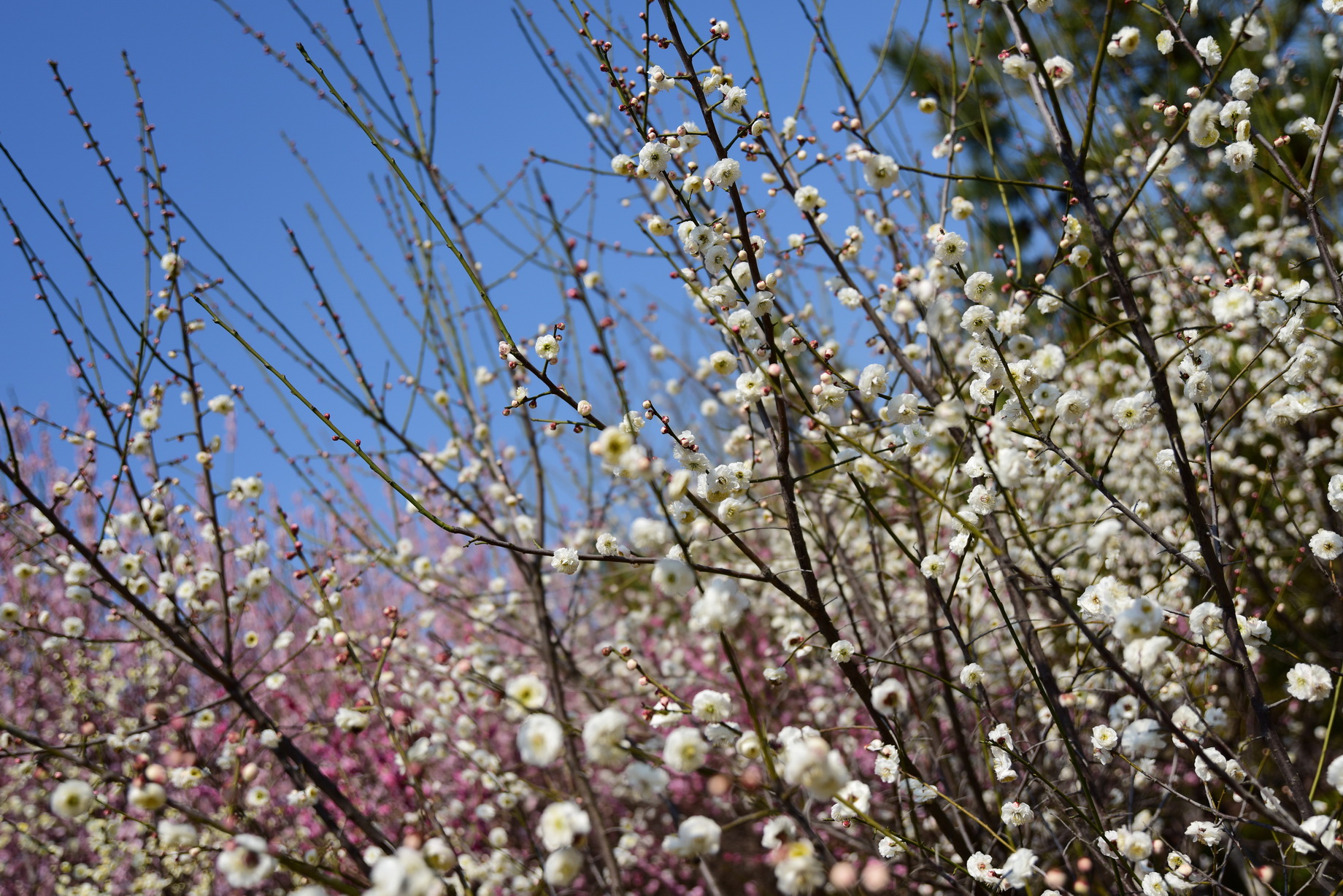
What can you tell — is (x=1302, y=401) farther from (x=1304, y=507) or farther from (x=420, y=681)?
(x=420, y=681)

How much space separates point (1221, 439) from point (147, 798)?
4.70 meters

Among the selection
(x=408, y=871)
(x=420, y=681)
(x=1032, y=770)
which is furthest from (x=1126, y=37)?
(x=420, y=681)

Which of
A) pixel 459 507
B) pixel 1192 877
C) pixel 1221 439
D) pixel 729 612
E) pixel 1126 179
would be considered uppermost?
pixel 1126 179

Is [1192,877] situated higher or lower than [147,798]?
lower

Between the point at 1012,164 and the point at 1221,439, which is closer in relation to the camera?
the point at 1221,439

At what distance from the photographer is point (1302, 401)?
77.7 inches

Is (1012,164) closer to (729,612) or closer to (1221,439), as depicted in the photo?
(1221,439)

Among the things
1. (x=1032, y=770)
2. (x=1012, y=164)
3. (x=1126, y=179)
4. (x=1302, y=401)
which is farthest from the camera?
(x=1012, y=164)

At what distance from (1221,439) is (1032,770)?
3.26m

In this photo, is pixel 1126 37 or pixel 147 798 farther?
pixel 1126 37

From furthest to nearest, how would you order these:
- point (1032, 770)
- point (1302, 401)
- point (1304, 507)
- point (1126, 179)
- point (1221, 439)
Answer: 1. point (1126, 179)
2. point (1304, 507)
3. point (1221, 439)
4. point (1302, 401)
5. point (1032, 770)

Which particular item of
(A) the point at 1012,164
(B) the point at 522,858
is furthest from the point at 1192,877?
(A) the point at 1012,164

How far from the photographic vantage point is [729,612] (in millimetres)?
1268

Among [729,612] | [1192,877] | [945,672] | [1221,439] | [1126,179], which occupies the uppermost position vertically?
[1126,179]
